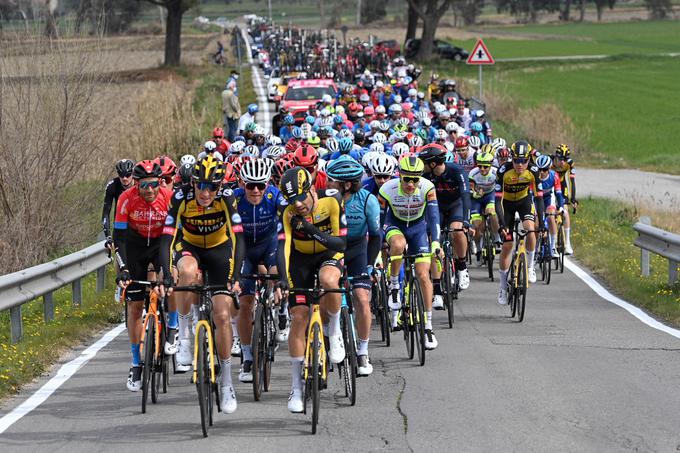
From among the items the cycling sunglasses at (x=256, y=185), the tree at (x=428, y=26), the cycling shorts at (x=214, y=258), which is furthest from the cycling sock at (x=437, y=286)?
the tree at (x=428, y=26)

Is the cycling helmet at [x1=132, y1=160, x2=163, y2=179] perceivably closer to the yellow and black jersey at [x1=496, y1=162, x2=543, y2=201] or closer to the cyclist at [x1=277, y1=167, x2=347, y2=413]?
the cyclist at [x1=277, y1=167, x2=347, y2=413]

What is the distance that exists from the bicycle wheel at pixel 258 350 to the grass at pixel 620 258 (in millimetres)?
5656

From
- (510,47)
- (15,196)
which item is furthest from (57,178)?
(510,47)

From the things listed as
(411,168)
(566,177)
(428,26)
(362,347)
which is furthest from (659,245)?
(428,26)

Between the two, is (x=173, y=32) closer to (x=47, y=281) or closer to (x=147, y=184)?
(x=47, y=281)

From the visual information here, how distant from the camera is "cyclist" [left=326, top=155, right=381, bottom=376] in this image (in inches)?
411

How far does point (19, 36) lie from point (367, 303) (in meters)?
10.1

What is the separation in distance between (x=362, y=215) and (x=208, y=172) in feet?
7.14

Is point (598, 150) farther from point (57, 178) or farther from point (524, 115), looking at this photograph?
point (57, 178)

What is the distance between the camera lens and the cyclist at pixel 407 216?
12.1 metres

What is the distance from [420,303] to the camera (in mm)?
11562

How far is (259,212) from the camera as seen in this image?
10617mm

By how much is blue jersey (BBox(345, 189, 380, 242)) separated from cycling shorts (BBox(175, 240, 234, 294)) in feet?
4.53

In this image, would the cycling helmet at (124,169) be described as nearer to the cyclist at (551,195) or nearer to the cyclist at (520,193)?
the cyclist at (520,193)
